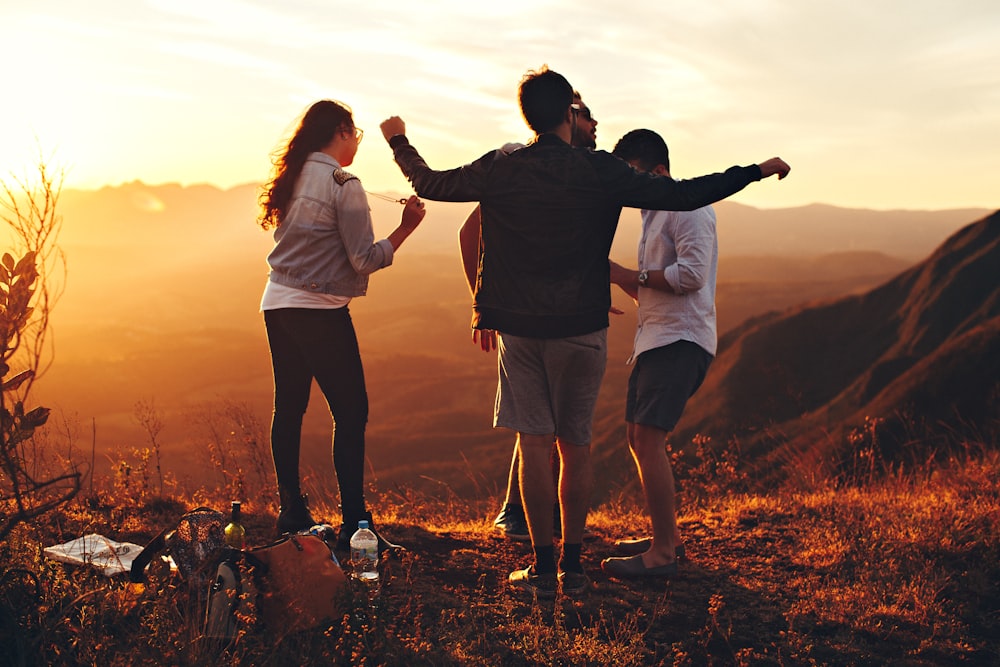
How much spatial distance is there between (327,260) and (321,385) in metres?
0.57

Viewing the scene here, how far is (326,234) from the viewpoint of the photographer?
4.05 meters

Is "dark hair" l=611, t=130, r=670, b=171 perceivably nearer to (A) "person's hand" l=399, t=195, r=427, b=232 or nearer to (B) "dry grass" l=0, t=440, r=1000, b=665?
(A) "person's hand" l=399, t=195, r=427, b=232

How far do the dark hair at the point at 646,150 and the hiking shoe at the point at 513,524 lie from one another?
195cm

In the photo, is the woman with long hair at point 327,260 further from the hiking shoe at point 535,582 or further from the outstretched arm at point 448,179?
the hiking shoe at point 535,582

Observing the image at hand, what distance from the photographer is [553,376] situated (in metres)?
3.71

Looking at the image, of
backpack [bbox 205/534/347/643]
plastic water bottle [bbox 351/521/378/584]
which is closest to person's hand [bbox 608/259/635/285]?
plastic water bottle [bbox 351/521/378/584]

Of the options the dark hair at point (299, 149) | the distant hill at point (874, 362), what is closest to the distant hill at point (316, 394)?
the dark hair at point (299, 149)

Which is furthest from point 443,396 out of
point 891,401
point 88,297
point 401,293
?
point 401,293

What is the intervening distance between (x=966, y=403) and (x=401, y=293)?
291ft

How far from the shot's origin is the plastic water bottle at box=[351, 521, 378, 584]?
3729 mm

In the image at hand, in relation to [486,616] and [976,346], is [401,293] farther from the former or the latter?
[486,616]

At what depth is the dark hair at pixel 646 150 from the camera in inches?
157

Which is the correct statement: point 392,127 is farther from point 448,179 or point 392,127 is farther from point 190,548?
point 190,548

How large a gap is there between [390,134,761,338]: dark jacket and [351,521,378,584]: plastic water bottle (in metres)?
1.08
